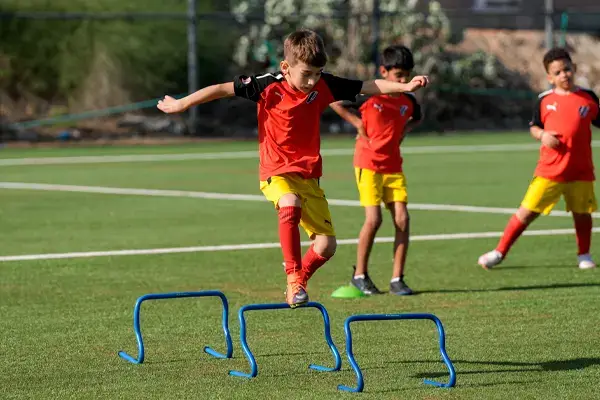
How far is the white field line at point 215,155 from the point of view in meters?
26.4

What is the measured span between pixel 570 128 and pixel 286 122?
14.5 feet

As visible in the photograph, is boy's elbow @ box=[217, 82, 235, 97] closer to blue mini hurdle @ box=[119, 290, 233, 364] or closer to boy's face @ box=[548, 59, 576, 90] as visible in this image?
blue mini hurdle @ box=[119, 290, 233, 364]

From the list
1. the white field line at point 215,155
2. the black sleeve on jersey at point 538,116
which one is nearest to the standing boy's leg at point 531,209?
the black sleeve on jersey at point 538,116

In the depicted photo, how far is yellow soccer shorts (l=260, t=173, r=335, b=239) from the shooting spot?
28.0ft

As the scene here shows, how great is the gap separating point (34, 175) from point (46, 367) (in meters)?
15.4

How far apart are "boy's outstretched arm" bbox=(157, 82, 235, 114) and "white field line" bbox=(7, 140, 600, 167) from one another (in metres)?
17.8

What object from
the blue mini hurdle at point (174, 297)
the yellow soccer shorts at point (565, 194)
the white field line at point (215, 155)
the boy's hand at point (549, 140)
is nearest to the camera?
the blue mini hurdle at point (174, 297)

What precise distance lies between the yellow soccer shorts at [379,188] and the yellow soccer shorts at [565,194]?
64.6 inches

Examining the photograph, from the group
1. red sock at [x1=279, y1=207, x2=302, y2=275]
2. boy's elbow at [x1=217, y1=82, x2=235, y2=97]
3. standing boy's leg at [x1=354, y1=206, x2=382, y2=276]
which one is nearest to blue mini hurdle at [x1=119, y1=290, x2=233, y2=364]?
red sock at [x1=279, y1=207, x2=302, y2=275]

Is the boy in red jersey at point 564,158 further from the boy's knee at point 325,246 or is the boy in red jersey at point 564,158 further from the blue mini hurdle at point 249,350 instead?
the blue mini hurdle at point 249,350

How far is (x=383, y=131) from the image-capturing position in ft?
37.2

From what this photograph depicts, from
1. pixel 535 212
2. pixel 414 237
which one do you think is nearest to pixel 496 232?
pixel 414 237

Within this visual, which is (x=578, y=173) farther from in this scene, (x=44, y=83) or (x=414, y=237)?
(x=44, y=83)

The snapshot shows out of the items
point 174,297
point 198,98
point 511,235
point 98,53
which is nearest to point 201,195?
point 511,235
